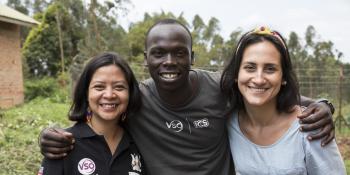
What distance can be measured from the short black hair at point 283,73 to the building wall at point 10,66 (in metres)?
11.9

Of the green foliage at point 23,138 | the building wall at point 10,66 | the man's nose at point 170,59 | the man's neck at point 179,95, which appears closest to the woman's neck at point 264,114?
the man's neck at point 179,95

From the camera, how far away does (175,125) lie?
8.36 feet

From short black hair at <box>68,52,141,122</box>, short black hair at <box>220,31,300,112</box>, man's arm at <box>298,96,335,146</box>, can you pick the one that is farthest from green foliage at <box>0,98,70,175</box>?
man's arm at <box>298,96,335,146</box>

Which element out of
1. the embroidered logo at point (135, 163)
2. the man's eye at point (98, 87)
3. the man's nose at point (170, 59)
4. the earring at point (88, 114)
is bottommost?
the embroidered logo at point (135, 163)

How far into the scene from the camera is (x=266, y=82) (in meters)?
2.21

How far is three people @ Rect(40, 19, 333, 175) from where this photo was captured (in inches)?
97.1

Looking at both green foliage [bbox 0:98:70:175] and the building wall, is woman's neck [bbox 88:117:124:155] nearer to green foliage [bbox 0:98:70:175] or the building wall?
green foliage [bbox 0:98:70:175]

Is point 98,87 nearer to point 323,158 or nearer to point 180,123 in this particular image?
point 180,123

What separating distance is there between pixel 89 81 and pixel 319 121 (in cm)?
128

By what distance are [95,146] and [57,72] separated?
1965cm

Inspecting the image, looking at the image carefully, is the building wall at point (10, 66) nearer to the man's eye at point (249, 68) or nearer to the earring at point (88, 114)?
the earring at point (88, 114)

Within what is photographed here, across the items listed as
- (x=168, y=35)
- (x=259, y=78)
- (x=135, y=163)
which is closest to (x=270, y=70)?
(x=259, y=78)

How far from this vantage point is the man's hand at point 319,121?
6.85 ft

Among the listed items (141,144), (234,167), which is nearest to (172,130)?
(141,144)
